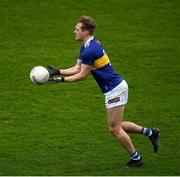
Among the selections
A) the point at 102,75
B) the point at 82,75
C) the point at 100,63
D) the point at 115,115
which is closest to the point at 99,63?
the point at 100,63

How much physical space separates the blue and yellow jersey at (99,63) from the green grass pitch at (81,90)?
4.77 ft

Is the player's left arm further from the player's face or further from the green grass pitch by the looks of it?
→ the green grass pitch

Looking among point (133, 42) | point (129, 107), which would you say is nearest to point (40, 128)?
point (129, 107)

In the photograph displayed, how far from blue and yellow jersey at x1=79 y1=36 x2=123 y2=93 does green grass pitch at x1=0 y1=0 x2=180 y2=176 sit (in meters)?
1.45

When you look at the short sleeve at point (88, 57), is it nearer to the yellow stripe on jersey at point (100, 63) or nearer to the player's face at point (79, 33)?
the yellow stripe on jersey at point (100, 63)

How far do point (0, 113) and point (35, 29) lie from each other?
219 inches

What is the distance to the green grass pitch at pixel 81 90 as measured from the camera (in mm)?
13562

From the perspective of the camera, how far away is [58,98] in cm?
1733

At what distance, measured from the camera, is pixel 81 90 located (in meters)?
17.8

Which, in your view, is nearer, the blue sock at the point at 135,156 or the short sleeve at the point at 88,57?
the short sleeve at the point at 88,57

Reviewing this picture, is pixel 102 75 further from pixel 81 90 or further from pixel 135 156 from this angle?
pixel 81 90

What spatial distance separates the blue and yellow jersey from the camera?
12.7m

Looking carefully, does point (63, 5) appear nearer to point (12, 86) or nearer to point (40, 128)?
point (12, 86)

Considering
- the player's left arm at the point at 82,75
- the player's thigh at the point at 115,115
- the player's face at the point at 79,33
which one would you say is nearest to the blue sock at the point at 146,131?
the player's thigh at the point at 115,115
